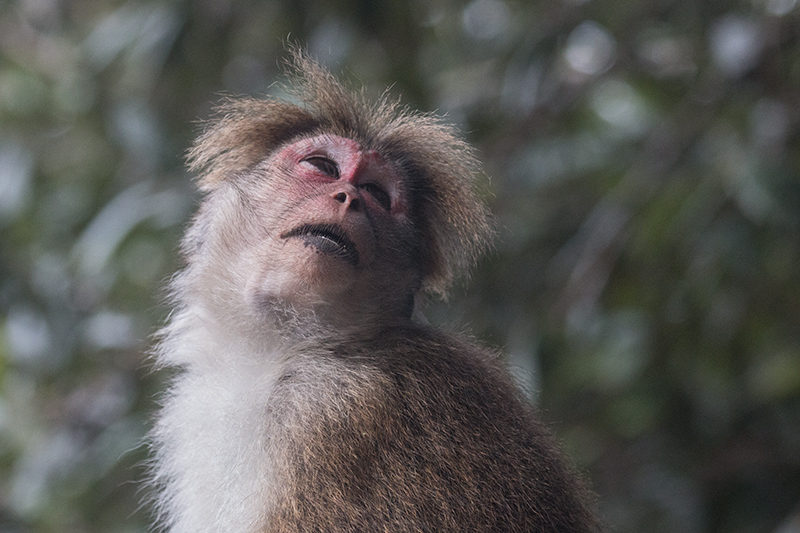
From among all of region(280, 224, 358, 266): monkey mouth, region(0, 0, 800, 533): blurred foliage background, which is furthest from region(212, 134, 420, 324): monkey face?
region(0, 0, 800, 533): blurred foliage background

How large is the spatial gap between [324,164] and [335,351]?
70 centimetres

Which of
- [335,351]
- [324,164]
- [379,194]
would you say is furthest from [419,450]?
[324,164]

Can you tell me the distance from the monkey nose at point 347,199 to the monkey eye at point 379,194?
237 millimetres

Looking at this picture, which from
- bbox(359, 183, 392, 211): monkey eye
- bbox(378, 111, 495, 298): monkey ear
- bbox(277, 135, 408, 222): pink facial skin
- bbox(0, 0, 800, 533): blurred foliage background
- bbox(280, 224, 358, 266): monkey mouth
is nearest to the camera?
bbox(280, 224, 358, 266): monkey mouth

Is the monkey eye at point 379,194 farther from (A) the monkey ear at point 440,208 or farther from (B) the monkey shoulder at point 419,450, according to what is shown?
(B) the monkey shoulder at point 419,450

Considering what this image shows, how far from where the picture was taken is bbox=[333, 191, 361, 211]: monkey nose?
2.61 m

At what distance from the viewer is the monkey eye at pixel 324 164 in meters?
2.85

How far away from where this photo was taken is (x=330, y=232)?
8.44 ft

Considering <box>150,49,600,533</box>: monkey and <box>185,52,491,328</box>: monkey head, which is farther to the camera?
<box>185,52,491,328</box>: monkey head

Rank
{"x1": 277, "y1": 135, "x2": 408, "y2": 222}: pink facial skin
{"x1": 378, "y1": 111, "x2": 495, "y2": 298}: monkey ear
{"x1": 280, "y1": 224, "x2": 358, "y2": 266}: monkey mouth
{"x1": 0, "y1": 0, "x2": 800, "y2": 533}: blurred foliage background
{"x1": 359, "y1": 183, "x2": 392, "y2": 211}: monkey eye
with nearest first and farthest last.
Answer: {"x1": 280, "y1": 224, "x2": 358, "y2": 266}: monkey mouth, {"x1": 277, "y1": 135, "x2": 408, "y2": 222}: pink facial skin, {"x1": 359, "y1": 183, "x2": 392, "y2": 211}: monkey eye, {"x1": 378, "y1": 111, "x2": 495, "y2": 298}: monkey ear, {"x1": 0, "y1": 0, "x2": 800, "y2": 533}: blurred foliage background

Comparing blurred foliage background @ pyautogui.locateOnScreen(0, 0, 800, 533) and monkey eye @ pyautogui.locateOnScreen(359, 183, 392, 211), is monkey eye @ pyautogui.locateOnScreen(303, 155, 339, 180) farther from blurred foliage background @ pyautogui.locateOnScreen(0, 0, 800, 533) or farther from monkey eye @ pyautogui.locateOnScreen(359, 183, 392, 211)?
blurred foliage background @ pyautogui.locateOnScreen(0, 0, 800, 533)

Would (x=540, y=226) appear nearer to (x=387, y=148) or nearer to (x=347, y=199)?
(x=387, y=148)

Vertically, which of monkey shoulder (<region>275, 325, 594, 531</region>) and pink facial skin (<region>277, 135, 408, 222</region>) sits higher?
pink facial skin (<region>277, 135, 408, 222</region>)

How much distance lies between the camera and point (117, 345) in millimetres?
4629
